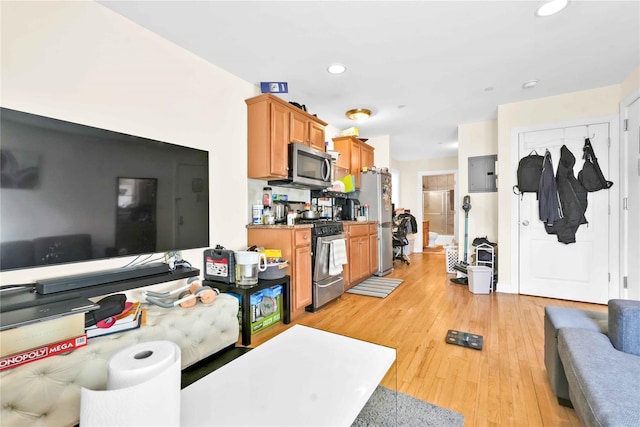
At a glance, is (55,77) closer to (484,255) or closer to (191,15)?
(191,15)

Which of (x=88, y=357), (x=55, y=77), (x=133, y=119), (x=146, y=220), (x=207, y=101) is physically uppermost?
(x=207, y=101)

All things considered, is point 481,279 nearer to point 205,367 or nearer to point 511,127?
point 511,127

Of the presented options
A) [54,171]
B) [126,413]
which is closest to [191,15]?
[54,171]

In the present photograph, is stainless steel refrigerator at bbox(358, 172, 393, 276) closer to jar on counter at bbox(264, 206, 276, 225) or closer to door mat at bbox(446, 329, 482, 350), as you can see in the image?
jar on counter at bbox(264, 206, 276, 225)

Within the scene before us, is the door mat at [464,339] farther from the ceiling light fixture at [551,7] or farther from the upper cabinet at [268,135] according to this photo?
the ceiling light fixture at [551,7]

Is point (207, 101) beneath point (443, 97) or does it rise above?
beneath

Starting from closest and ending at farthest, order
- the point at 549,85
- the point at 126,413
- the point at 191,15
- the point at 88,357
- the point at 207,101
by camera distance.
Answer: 1. the point at 126,413
2. the point at 88,357
3. the point at 191,15
4. the point at 207,101
5. the point at 549,85

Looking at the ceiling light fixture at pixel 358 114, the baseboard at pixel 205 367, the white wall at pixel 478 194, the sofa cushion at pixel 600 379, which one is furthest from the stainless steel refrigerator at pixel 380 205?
the baseboard at pixel 205 367

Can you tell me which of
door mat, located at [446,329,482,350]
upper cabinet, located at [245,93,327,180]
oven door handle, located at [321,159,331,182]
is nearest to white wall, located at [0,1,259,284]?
upper cabinet, located at [245,93,327,180]

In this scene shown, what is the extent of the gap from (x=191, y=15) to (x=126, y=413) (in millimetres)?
2304

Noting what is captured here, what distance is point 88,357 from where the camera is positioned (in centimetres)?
125

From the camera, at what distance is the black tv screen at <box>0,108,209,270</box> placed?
1.30 m

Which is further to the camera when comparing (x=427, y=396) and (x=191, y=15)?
(x=191, y=15)

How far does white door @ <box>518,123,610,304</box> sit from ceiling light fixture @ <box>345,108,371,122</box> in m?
2.00
